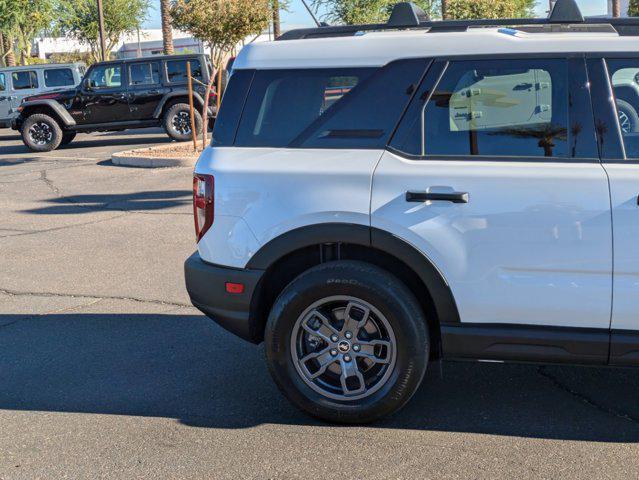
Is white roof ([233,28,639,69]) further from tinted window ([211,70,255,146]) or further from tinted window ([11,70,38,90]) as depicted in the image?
tinted window ([11,70,38,90])

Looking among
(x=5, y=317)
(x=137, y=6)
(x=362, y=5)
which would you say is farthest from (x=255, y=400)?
(x=137, y=6)

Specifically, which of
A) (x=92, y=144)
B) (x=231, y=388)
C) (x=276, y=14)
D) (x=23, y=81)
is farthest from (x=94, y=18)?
(x=231, y=388)

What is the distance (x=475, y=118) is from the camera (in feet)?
13.5

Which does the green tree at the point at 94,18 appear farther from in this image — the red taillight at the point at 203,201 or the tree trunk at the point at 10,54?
the red taillight at the point at 203,201

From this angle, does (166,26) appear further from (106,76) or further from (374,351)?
(374,351)

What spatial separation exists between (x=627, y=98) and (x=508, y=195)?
0.80 metres

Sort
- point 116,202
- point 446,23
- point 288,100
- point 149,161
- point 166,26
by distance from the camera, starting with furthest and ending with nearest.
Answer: point 166,26, point 149,161, point 116,202, point 446,23, point 288,100

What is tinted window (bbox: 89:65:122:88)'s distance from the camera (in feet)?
64.1

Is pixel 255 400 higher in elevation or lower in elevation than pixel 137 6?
lower

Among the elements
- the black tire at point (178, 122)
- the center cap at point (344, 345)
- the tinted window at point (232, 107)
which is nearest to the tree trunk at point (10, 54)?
the black tire at point (178, 122)

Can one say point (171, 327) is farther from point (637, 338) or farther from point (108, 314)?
point (637, 338)

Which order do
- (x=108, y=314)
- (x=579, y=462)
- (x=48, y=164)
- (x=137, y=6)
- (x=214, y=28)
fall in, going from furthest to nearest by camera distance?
(x=137, y=6) < (x=214, y=28) < (x=48, y=164) < (x=108, y=314) < (x=579, y=462)

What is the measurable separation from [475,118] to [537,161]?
0.36 meters

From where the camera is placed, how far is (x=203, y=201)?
175 inches
